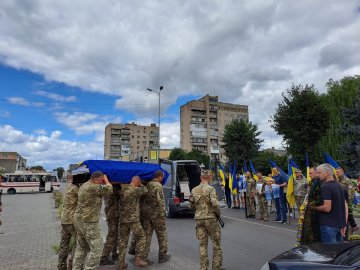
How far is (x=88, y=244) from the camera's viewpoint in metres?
5.89

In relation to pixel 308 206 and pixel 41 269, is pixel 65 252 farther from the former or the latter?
pixel 308 206

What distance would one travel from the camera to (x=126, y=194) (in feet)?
22.8

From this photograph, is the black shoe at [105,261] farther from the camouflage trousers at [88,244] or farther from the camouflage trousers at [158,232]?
the camouflage trousers at [88,244]

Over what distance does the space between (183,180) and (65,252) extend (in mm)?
9811

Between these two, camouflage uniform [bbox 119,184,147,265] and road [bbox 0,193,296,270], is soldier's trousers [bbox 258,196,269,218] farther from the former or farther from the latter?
camouflage uniform [bbox 119,184,147,265]

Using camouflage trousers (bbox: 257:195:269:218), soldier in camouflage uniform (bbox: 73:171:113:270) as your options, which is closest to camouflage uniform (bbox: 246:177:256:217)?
camouflage trousers (bbox: 257:195:269:218)

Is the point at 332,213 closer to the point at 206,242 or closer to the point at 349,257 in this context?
the point at 349,257

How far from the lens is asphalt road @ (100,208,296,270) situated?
285 inches

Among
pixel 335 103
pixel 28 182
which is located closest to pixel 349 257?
pixel 335 103

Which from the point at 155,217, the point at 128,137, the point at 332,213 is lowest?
the point at 155,217

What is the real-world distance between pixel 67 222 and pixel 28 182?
41330mm

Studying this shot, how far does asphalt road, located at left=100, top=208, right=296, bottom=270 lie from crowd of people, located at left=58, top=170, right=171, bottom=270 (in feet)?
1.63

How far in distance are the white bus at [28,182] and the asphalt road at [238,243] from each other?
111 feet

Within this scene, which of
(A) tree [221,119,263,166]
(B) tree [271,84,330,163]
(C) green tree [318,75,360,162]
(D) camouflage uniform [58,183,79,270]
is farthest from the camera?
(A) tree [221,119,263,166]
